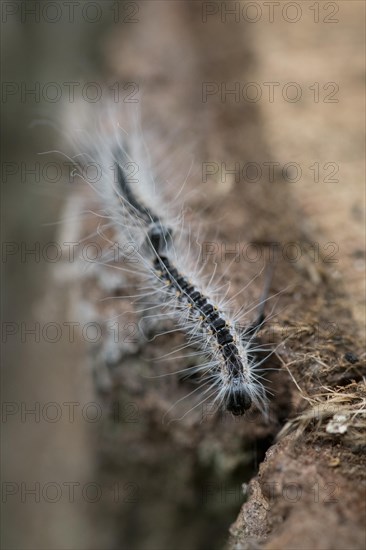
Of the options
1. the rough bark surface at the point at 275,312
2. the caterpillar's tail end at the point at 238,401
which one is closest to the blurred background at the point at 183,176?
the rough bark surface at the point at 275,312

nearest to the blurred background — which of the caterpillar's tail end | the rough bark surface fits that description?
the rough bark surface

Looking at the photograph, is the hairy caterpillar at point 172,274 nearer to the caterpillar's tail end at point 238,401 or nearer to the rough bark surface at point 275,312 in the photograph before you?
the caterpillar's tail end at point 238,401

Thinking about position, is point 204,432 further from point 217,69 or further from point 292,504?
point 217,69

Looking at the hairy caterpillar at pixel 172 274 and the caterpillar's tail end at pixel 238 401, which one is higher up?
the hairy caterpillar at pixel 172 274

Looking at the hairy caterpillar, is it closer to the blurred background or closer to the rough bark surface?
the rough bark surface

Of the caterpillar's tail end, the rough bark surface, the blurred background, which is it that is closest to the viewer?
the rough bark surface

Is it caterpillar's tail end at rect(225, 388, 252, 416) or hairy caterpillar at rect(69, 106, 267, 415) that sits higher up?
hairy caterpillar at rect(69, 106, 267, 415)
